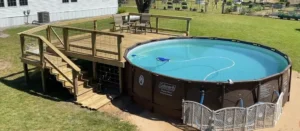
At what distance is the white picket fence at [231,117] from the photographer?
24.8 ft

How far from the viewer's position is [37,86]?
35.6 feet

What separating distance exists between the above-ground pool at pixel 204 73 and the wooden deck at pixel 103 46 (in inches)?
20.4

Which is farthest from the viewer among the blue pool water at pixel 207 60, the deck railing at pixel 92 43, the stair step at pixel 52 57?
the blue pool water at pixel 207 60

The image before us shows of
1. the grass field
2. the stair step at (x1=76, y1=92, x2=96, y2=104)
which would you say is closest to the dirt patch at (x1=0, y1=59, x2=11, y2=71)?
the grass field

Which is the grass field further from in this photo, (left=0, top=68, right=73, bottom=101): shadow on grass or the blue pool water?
the blue pool water

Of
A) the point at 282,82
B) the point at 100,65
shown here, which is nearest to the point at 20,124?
the point at 100,65

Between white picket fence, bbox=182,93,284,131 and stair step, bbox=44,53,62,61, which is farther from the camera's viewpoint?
stair step, bbox=44,53,62,61

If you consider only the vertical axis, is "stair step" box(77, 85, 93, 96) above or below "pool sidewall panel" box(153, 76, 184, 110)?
below

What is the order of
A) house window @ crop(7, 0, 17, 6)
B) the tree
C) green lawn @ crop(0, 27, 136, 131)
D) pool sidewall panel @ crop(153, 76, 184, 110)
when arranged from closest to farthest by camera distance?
green lawn @ crop(0, 27, 136, 131), pool sidewall panel @ crop(153, 76, 184, 110), house window @ crop(7, 0, 17, 6), the tree

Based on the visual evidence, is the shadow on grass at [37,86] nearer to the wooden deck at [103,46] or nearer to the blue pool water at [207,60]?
the wooden deck at [103,46]

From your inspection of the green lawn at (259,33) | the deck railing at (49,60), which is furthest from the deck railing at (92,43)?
the green lawn at (259,33)

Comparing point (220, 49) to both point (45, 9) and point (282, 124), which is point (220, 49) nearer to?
point (282, 124)

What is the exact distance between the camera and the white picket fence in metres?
7.55

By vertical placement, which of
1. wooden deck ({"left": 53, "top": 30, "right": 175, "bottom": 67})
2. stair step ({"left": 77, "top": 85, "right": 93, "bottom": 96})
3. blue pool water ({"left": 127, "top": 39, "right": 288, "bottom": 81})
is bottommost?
stair step ({"left": 77, "top": 85, "right": 93, "bottom": 96})
